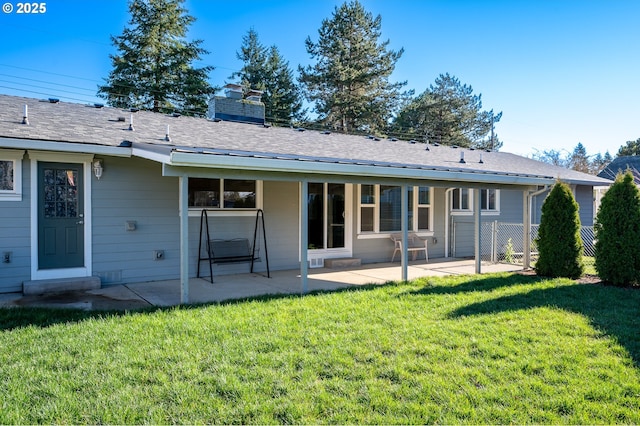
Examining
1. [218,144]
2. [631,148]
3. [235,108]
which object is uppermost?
[631,148]

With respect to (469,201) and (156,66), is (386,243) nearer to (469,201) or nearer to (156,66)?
(469,201)

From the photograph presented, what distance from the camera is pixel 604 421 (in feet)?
8.90

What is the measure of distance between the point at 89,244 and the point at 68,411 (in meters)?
4.56

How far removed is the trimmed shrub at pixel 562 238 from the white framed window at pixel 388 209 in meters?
3.41

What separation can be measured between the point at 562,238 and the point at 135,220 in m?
7.41

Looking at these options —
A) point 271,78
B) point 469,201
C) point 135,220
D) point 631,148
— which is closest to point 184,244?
point 135,220

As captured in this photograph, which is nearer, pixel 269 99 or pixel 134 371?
pixel 134 371

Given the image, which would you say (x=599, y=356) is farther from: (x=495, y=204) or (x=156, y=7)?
(x=156, y=7)

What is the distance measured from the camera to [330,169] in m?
6.54

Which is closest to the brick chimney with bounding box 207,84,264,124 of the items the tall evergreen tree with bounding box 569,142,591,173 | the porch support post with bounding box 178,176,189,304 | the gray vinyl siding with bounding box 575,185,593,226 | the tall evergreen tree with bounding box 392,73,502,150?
the porch support post with bounding box 178,176,189,304

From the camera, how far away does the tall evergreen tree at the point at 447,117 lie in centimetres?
2717

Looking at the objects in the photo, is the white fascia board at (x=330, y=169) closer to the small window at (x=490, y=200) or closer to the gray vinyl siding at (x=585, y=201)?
the small window at (x=490, y=200)

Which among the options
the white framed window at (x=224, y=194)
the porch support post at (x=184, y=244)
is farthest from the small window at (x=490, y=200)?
the porch support post at (x=184, y=244)

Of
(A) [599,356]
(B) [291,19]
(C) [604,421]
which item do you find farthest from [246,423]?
(B) [291,19]
